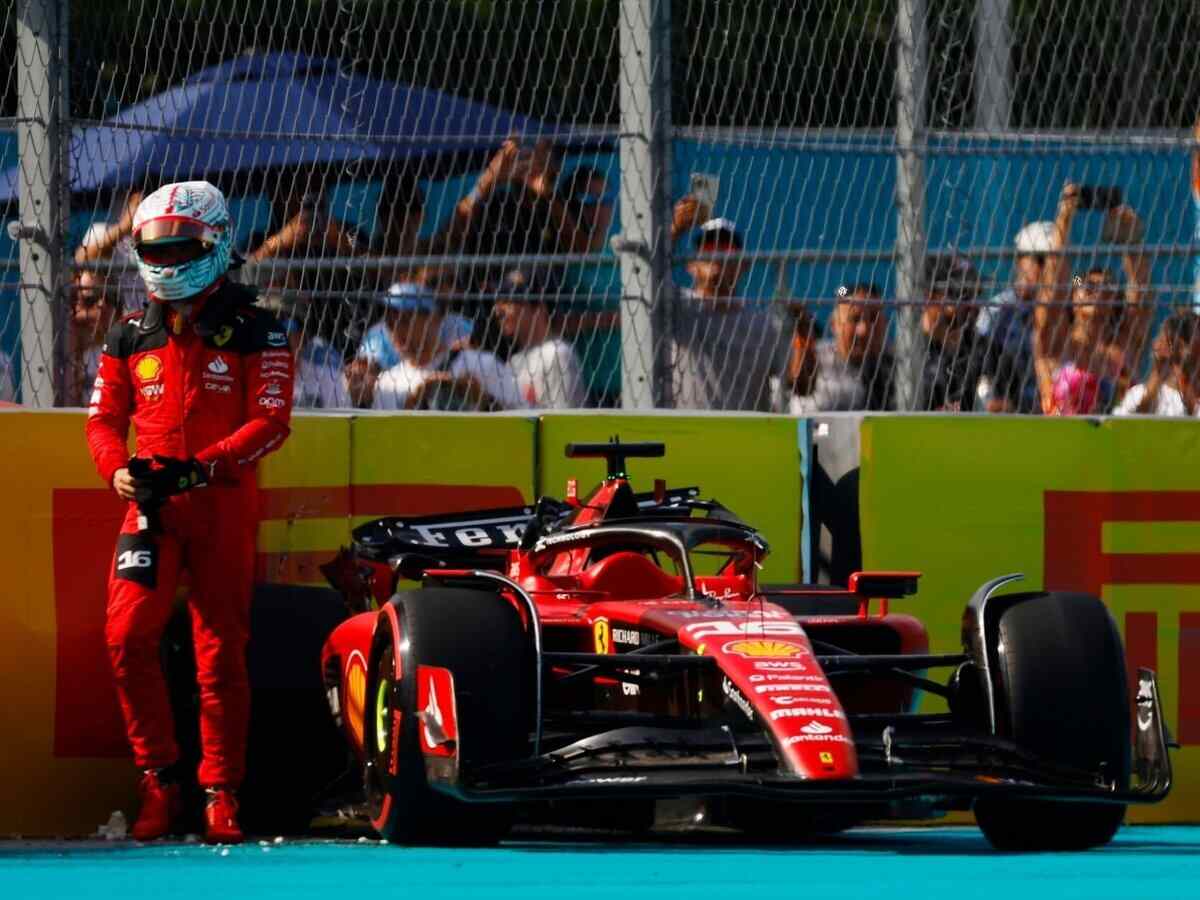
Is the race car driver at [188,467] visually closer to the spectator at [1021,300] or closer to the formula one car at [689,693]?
the formula one car at [689,693]

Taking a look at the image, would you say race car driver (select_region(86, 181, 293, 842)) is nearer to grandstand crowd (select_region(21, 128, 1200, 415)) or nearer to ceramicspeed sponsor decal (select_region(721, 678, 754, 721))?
grandstand crowd (select_region(21, 128, 1200, 415))

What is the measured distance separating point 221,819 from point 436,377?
201 cm

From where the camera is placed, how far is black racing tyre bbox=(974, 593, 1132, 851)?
7000mm

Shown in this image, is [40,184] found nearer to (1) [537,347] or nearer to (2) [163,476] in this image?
(2) [163,476]

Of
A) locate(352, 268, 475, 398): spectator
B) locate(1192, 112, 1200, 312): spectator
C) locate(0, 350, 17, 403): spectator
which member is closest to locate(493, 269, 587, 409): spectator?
locate(352, 268, 475, 398): spectator

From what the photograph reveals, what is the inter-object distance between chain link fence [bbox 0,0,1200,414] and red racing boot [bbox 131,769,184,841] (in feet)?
4.72

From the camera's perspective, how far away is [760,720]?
21.4 ft

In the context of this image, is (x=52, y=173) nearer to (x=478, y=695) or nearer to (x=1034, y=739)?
(x=478, y=695)

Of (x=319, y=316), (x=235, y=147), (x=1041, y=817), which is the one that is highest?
(x=235, y=147)

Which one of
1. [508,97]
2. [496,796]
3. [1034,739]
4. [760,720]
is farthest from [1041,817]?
[508,97]

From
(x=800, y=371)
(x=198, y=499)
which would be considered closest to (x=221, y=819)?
(x=198, y=499)

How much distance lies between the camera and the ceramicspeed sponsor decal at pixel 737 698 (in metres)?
6.60

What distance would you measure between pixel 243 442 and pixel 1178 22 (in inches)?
166

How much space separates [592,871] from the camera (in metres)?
6.24
